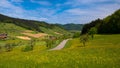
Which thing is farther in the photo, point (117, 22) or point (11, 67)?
point (117, 22)

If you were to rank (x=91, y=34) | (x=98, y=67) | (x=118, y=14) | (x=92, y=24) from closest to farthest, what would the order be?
1. (x=98, y=67)
2. (x=91, y=34)
3. (x=118, y=14)
4. (x=92, y=24)

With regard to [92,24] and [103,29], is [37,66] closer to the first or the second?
[103,29]

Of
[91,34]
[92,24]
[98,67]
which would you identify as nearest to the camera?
[98,67]

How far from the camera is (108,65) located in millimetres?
23078

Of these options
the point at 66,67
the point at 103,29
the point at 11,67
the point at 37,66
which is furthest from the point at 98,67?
the point at 103,29

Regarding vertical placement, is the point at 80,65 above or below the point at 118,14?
below

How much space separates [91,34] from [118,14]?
24.7 m

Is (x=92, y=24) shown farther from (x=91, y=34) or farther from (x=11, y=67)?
(x=11, y=67)

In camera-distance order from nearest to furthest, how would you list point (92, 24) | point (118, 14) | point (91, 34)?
point (91, 34) < point (118, 14) < point (92, 24)

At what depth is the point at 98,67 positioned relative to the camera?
22.9m

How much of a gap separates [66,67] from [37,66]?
2.72 metres

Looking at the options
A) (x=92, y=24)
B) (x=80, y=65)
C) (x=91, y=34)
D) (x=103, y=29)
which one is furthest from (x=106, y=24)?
(x=80, y=65)

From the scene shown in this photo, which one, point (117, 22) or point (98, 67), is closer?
point (98, 67)

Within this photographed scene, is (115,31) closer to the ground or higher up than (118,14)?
closer to the ground
